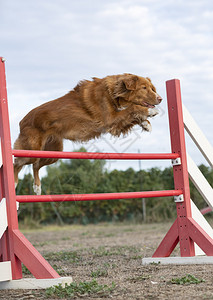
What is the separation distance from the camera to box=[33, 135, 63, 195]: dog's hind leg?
4.02m

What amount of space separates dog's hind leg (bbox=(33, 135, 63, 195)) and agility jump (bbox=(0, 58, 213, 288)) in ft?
2.54

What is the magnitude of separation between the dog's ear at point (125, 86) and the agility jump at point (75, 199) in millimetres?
345

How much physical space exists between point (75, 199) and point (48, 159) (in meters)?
1.18

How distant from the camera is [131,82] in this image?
13.1 feet

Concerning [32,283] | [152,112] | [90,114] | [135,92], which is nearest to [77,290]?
[32,283]

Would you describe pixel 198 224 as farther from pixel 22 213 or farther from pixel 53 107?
pixel 22 213

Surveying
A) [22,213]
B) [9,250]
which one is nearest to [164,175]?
[22,213]

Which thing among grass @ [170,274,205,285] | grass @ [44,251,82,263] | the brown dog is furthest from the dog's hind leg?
grass @ [170,274,205,285]

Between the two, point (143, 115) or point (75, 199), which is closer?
point (75, 199)

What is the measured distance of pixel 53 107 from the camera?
3.95 meters

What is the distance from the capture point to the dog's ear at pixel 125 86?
397 centimetres

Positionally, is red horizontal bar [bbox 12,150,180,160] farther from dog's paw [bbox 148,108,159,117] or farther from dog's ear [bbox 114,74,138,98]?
dog's ear [bbox 114,74,138,98]

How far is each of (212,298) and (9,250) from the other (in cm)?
151

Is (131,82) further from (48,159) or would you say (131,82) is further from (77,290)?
(77,290)
